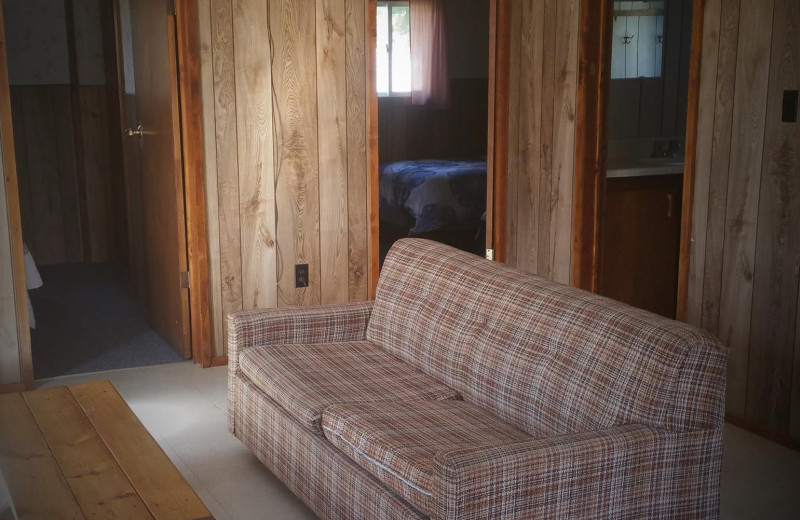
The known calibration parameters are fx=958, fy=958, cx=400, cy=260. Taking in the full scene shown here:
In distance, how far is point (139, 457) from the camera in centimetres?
251

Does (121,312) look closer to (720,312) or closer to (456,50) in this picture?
(720,312)

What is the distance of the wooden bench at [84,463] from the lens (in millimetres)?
2215

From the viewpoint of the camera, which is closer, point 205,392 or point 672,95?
point 205,392

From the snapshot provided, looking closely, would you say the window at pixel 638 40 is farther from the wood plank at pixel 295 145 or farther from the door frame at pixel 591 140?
the wood plank at pixel 295 145

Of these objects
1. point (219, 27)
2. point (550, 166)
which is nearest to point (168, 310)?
point (219, 27)

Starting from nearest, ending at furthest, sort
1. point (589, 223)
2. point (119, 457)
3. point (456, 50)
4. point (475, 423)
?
point (119, 457), point (475, 423), point (589, 223), point (456, 50)

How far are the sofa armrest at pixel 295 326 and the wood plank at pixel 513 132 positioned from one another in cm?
156

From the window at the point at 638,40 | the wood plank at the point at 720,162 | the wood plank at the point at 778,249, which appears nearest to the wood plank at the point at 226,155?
the wood plank at the point at 720,162

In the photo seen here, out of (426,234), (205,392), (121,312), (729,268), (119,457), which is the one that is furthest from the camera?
(426,234)

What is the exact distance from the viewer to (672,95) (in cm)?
606

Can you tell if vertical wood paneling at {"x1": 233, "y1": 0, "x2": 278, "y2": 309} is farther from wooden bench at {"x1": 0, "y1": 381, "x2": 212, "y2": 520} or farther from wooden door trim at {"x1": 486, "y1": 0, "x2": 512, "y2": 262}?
wooden bench at {"x1": 0, "y1": 381, "x2": 212, "y2": 520}

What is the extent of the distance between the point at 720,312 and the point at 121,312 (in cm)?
333

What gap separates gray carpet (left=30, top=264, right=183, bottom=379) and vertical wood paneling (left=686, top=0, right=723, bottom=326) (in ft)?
7.96

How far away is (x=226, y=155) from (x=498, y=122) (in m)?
1.42
